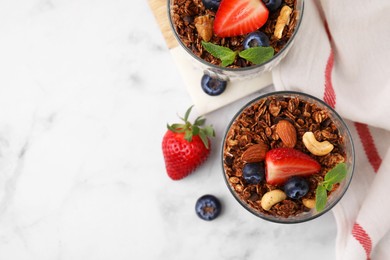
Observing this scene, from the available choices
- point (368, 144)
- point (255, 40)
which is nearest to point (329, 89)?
point (368, 144)

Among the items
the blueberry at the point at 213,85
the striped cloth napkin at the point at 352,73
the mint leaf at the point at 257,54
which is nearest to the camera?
the mint leaf at the point at 257,54

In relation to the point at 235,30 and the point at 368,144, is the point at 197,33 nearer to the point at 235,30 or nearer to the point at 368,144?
the point at 235,30

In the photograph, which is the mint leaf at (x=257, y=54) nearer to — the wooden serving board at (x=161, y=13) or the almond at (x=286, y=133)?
the almond at (x=286, y=133)

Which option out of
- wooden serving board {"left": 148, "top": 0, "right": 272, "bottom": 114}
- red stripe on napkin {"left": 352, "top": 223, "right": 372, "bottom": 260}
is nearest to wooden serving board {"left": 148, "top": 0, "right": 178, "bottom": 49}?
wooden serving board {"left": 148, "top": 0, "right": 272, "bottom": 114}

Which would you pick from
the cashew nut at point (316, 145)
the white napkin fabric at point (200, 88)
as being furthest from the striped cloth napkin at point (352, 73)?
the cashew nut at point (316, 145)

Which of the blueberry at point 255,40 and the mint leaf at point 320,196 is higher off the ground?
the blueberry at point 255,40

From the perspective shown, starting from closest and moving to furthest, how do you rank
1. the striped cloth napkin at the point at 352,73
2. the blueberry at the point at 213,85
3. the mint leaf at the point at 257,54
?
the mint leaf at the point at 257,54, the striped cloth napkin at the point at 352,73, the blueberry at the point at 213,85
